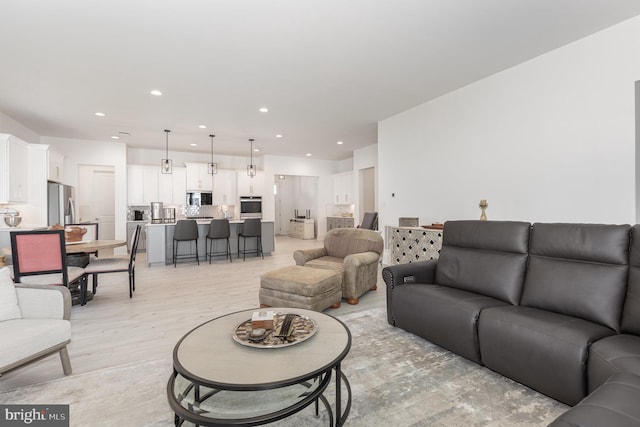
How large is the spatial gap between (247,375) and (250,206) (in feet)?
26.6

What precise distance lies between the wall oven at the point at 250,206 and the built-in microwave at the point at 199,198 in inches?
36.3

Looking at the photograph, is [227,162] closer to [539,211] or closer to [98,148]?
[98,148]

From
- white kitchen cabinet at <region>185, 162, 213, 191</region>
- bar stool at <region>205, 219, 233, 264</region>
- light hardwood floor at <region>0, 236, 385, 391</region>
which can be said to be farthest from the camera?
white kitchen cabinet at <region>185, 162, 213, 191</region>

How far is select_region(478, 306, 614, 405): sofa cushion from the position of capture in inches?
64.7

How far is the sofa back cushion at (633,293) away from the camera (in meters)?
1.75

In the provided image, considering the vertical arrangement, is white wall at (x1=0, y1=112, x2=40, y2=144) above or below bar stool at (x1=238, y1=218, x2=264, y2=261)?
above

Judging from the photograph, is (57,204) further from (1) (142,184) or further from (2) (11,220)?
(1) (142,184)

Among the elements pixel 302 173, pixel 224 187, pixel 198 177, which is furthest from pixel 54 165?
pixel 302 173

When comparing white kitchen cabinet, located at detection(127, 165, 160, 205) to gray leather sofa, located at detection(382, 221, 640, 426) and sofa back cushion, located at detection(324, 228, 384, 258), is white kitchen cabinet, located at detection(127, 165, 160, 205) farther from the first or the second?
gray leather sofa, located at detection(382, 221, 640, 426)

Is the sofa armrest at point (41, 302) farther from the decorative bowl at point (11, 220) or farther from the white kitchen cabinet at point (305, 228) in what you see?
the white kitchen cabinet at point (305, 228)

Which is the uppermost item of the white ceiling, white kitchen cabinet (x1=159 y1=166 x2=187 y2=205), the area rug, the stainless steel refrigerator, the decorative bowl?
the white ceiling

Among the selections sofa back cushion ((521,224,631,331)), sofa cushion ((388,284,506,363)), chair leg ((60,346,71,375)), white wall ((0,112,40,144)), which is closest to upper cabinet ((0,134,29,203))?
white wall ((0,112,40,144))

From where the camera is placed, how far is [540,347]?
1.77 meters

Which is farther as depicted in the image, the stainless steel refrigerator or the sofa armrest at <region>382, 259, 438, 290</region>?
the stainless steel refrigerator
